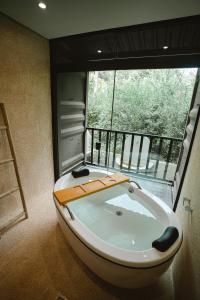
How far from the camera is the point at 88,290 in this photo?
121 cm

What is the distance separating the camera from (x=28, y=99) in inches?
74.4

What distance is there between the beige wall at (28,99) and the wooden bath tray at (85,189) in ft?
2.39

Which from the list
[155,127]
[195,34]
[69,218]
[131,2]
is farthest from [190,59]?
[69,218]

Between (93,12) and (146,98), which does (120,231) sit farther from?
(93,12)

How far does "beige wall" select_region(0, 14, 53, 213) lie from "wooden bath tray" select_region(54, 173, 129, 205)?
73cm

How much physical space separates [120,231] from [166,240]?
2.31 ft

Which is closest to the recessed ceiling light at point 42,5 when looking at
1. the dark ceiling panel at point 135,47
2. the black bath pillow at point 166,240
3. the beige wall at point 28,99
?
the beige wall at point 28,99

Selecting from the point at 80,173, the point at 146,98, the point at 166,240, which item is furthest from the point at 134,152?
the point at 166,240

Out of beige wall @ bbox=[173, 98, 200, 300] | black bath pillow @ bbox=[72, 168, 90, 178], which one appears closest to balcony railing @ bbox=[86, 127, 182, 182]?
black bath pillow @ bbox=[72, 168, 90, 178]

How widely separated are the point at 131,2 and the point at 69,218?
76.1 inches

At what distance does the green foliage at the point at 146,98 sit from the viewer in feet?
7.22

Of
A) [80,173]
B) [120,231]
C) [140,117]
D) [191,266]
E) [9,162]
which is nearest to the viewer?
[191,266]

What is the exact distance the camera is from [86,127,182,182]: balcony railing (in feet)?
8.98

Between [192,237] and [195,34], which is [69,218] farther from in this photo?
[195,34]
